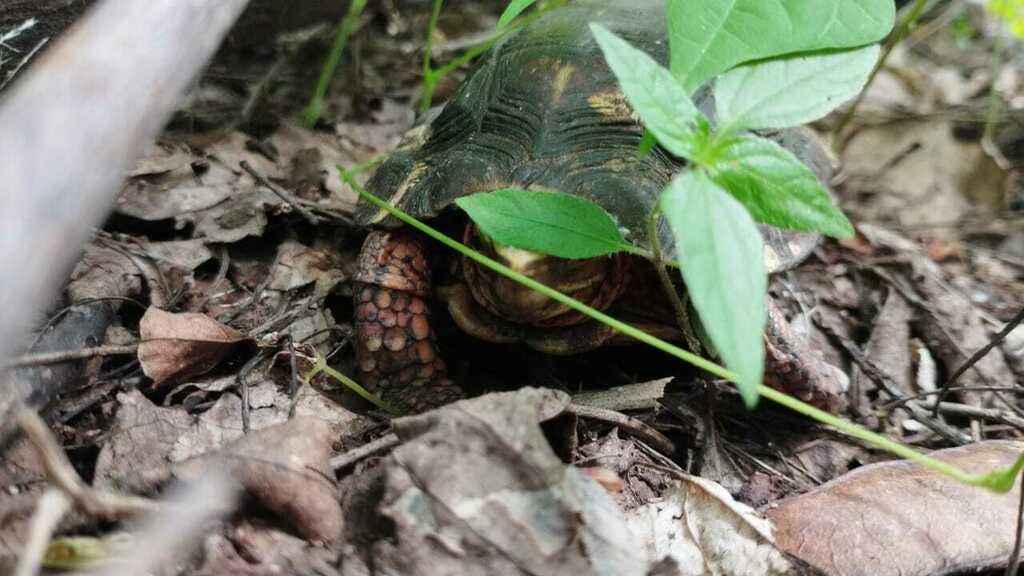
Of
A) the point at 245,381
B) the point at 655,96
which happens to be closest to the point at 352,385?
the point at 245,381

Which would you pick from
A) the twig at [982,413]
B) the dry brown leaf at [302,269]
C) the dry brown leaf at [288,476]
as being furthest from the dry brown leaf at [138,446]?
the twig at [982,413]

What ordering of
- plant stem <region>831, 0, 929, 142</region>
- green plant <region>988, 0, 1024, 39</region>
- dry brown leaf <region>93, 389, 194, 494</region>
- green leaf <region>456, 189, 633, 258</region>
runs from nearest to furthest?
dry brown leaf <region>93, 389, 194, 494</region> < green leaf <region>456, 189, 633, 258</region> < plant stem <region>831, 0, 929, 142</region> < green plant <region>988, 0, 1024, 39</region>

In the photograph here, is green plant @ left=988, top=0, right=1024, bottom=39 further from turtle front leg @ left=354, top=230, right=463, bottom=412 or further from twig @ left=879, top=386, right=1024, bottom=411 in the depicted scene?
turtle front leg @ left=354, top=230, right=463, bottom=412

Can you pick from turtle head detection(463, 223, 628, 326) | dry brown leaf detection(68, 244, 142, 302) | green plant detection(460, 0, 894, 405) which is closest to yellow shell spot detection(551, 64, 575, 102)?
turtle head detection(463, 223, 628, 326)

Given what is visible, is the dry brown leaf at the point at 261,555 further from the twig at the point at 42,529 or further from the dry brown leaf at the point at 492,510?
the twig at the point at 42,529

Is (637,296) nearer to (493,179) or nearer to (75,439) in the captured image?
(493,179)

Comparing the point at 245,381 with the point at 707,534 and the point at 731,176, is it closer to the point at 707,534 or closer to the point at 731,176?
the point at 707,534

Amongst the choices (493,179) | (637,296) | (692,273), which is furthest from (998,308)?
(692,273)
